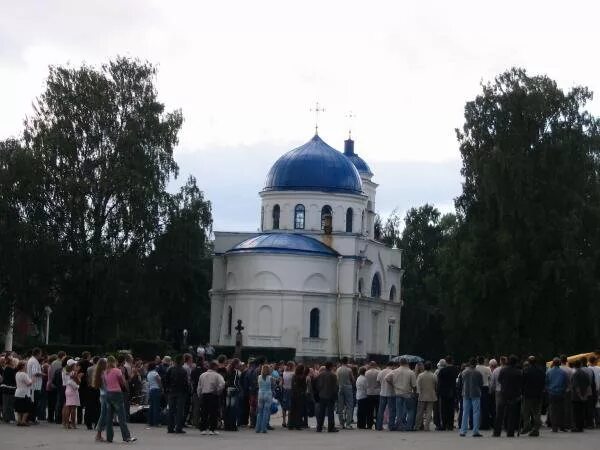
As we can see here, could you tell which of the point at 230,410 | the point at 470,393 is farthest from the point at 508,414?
the point at 230,410

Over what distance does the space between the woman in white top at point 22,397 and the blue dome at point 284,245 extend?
49.9 m

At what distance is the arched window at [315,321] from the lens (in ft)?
266

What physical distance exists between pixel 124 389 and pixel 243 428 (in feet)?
17.0

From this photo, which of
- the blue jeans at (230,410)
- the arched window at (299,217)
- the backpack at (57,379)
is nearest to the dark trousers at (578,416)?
the blue jeans at (230,410)

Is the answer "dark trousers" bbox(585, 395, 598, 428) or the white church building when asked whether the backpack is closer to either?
"dark trousers" bbox(585, 395, 598, 428)

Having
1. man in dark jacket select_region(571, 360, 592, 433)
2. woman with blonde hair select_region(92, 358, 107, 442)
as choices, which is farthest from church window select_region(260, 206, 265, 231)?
woman with blonde hair select_region(92, 358, 107, 442)

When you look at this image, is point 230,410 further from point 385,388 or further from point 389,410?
point 389,410

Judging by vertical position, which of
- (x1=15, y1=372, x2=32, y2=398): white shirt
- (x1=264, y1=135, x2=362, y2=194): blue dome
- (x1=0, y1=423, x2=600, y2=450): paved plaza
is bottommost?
(x1=0, y1=423, x2=600, y2=450): paved plaza

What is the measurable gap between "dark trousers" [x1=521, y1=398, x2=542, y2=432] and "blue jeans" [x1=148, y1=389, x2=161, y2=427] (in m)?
7.74

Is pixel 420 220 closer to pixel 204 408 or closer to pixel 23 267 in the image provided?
pixel 23 267

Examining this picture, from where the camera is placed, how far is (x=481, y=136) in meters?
63.7

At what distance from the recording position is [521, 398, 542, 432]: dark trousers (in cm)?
3012

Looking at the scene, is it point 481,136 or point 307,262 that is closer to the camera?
point 481,136

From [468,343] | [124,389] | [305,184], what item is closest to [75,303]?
[468,343]
